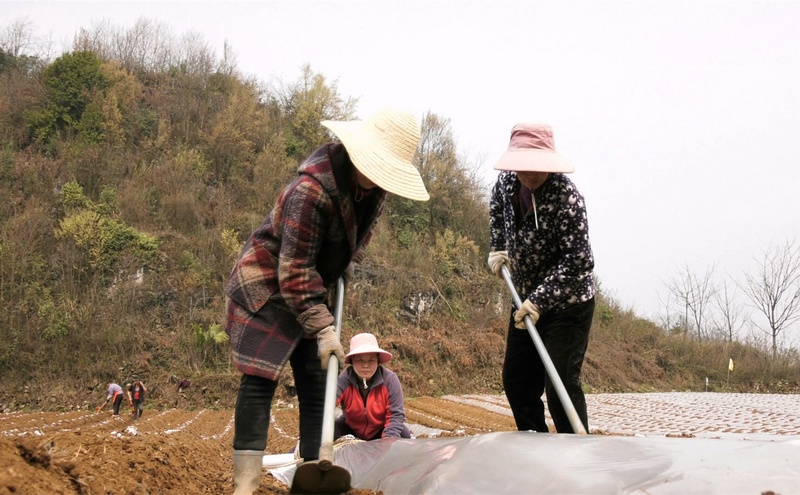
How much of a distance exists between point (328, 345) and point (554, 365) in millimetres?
1174

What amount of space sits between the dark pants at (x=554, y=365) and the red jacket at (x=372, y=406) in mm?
1114

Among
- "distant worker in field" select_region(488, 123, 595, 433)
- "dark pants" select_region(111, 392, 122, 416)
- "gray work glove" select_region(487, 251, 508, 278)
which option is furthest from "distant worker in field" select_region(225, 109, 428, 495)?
"dark pants" select_region(111, 392, 122, 416)

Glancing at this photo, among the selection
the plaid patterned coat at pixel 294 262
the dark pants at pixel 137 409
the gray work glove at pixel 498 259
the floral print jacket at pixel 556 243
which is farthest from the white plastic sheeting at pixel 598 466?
the dark pants at pixel 137 409

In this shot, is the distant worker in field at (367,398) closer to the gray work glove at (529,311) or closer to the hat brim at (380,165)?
the gray work glove at (529,311)

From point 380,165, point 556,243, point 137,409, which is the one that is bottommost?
point 137,409

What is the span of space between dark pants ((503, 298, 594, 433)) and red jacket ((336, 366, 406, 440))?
3.66 ft

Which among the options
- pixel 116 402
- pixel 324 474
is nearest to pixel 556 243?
pixel 324 474

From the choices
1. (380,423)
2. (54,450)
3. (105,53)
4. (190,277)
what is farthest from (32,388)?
(105,53)

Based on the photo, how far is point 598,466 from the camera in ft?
6.37

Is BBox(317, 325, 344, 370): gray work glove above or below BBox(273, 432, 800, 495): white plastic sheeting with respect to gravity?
above

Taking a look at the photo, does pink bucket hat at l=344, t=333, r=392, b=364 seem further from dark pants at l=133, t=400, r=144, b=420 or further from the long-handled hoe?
dark pants at l=133, t=400, r=144, b=420

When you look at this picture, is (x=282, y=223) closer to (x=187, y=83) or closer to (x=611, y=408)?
(x=611, y=408)

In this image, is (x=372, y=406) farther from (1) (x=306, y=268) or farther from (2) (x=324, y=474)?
(2) (x=324, y=474)

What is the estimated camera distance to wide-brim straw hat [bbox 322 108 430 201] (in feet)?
7.82
